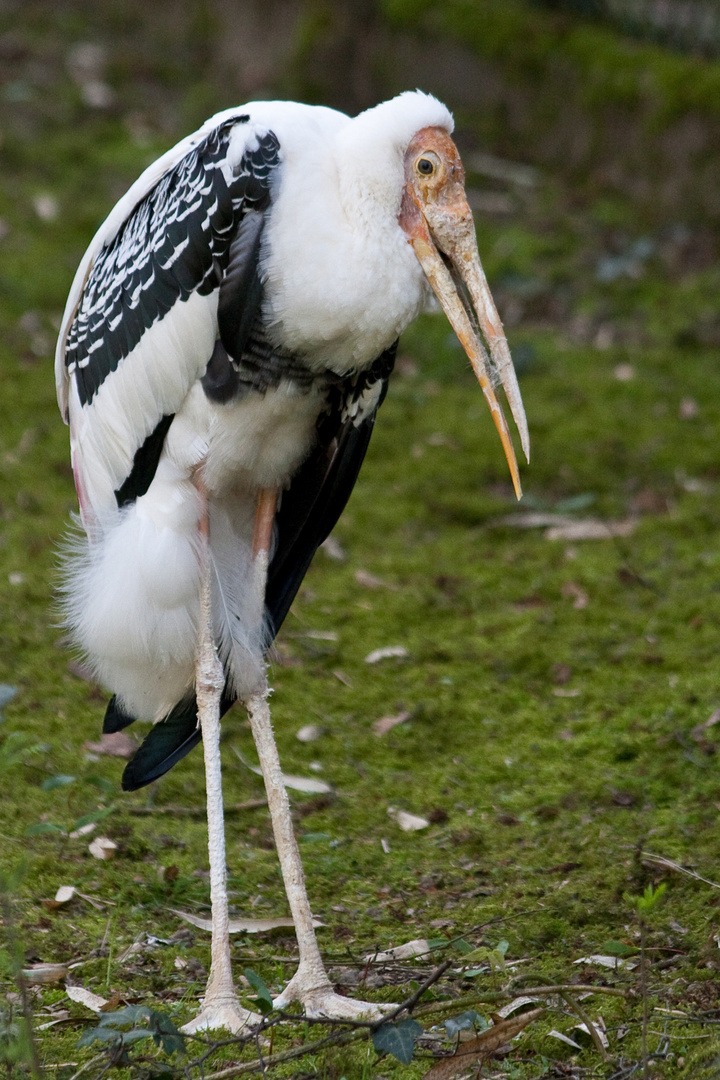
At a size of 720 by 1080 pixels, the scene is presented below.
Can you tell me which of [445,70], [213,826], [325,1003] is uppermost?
[445,70]

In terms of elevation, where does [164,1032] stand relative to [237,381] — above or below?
below

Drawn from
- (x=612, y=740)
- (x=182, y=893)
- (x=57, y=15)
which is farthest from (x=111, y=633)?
(x=57, y=15)

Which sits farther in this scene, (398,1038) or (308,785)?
(308,785)

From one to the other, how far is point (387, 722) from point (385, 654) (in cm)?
41

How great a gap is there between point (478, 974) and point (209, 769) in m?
0.78

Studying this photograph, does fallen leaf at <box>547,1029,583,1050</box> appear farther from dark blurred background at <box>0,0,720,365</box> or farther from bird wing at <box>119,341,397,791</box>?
dark blurred background at <box>0,0,720,365</box>

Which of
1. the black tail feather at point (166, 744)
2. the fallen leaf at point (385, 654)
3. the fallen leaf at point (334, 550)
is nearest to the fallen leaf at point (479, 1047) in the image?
the black tail feather at point (166, 744)

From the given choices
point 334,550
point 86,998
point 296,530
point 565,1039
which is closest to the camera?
point 565,1039

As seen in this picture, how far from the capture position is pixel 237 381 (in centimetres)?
310

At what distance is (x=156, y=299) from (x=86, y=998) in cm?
161

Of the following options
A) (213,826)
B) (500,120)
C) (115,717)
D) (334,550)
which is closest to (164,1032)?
(213,826)

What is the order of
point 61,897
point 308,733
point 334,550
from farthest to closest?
point 334,550
point 308,733
point 61,897

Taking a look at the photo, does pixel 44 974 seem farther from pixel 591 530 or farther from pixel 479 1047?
pixel 591 530

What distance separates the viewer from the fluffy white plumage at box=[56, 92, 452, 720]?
2.92 metres
